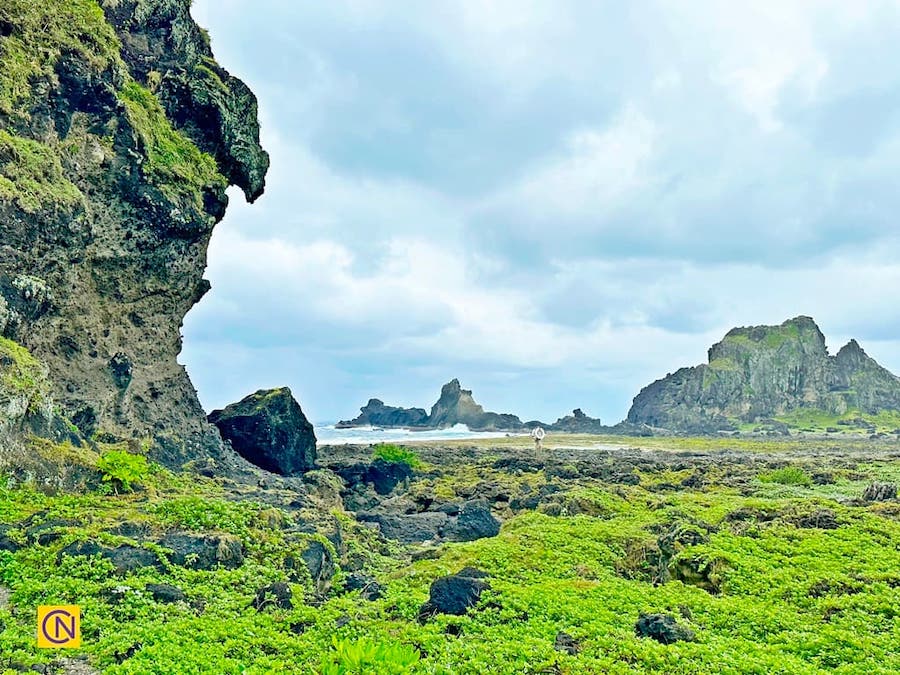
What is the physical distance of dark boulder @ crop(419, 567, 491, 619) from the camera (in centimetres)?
1327

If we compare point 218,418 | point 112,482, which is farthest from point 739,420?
point 112,482

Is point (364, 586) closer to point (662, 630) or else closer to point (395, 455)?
point (662, 630)

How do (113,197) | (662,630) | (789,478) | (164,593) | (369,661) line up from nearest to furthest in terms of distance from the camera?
(369,661)
(662,630)
(164,593)
(113,197)
(789,478)

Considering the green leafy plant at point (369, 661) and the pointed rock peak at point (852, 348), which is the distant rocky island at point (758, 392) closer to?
the pointed rock peak at point (852, 348)

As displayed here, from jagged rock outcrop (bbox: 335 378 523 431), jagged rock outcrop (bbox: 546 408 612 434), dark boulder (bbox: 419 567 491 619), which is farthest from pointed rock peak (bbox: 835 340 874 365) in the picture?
dark boulder (bbox: 419 567 491 619)

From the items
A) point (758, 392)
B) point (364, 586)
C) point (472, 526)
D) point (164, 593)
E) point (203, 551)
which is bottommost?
point (364, 586)

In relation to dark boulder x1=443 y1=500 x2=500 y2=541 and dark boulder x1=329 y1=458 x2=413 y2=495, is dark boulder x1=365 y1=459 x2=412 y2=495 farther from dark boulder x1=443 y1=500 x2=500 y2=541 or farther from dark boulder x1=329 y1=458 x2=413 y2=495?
dark boulder x1=443 y1=500 x2=500 y2=541

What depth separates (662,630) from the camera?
1196 centimetres

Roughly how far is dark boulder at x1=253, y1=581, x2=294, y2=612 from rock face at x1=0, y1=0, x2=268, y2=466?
48.6 ft

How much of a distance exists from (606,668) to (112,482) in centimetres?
1862

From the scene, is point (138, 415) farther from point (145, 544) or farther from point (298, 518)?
point (145, 544)

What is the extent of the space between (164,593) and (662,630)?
36.5 ft

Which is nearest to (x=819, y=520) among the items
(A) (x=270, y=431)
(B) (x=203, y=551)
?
(B) (x=203, y=551)

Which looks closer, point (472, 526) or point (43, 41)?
point (472, 526)
